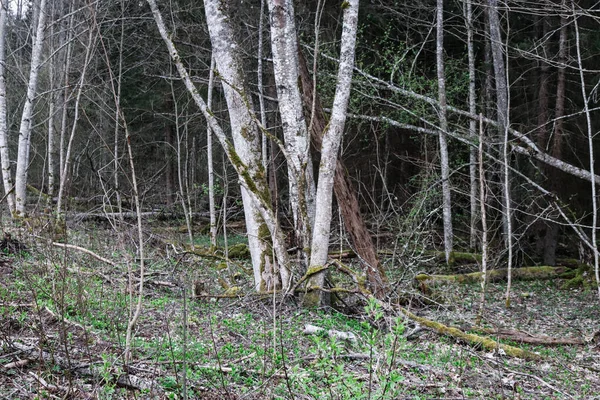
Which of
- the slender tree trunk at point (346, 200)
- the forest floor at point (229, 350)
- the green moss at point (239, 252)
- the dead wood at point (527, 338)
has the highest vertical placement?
the slender tree trunk at point (346, 200)

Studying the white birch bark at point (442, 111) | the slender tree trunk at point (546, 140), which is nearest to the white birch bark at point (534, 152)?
the white birch bark at point (442, 111)

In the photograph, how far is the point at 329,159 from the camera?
267 inches

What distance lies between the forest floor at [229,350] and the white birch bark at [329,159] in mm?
484

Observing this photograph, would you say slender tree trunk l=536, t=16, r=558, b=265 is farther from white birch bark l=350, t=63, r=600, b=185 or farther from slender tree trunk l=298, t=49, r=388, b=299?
slender tree trunk l=298, t=49, r=388, b=299

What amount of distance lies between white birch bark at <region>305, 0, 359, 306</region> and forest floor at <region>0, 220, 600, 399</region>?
48 centimetres

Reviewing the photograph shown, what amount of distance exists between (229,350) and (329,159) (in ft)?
9.87

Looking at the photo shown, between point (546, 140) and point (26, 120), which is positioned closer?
point (26, 120)

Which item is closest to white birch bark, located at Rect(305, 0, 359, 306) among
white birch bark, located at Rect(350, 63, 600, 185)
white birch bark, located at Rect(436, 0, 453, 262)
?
white birch bark, located at Rect(350, 63, 600, 185)

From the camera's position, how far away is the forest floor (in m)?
3.19

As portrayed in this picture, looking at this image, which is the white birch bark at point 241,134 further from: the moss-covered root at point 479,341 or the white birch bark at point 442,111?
the white birch bark at point 442,111

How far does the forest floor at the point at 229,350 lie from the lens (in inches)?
125

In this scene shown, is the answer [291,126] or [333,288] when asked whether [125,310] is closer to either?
[333,288]

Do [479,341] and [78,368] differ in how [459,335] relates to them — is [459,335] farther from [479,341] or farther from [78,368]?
[78,368]

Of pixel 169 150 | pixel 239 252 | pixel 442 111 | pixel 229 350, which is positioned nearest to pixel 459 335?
pixel 229 350
